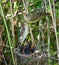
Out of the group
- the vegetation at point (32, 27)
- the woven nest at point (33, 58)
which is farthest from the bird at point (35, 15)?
the woven nest at point (33, 58)

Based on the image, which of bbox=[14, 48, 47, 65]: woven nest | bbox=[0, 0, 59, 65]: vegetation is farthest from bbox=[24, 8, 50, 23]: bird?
bbox=[14, 48, 47, 65]: woven nest

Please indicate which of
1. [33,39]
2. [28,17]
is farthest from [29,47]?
[28,17]

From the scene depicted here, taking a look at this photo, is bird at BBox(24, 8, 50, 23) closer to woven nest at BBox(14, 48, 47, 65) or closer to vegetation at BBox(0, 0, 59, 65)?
vegetation at BBox(0, 0, 59, 65)

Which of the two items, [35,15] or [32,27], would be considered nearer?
[35,15]

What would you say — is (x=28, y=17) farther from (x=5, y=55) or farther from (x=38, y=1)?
(x=5, y=55)

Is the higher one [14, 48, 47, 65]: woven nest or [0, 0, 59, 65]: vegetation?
[0, 0, 59, 65]: vegetation

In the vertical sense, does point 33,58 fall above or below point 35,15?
below
